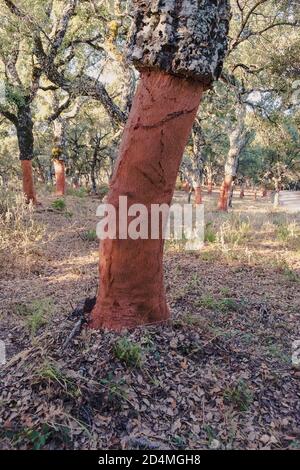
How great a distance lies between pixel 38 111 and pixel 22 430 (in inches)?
768

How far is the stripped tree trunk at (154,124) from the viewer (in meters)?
2.47

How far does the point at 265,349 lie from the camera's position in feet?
11.1

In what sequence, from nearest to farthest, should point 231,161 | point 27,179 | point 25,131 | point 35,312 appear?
point 35,312, point 25,131, point 27,179, point 231,161

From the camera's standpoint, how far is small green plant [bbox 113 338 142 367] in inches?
106

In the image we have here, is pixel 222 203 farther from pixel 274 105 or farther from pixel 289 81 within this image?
pixel 289 81

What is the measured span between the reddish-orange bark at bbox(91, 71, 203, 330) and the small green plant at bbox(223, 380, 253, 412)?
2.74 feet

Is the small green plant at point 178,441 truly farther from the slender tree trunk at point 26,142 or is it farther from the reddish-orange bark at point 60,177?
the reddish-orange bark at point 60,177

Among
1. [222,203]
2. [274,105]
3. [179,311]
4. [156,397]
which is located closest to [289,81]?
[274,105]

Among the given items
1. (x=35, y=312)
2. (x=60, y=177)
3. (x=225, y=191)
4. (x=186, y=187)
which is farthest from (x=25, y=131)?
(x=186, y=187)

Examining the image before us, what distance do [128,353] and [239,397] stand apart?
0.82 metres

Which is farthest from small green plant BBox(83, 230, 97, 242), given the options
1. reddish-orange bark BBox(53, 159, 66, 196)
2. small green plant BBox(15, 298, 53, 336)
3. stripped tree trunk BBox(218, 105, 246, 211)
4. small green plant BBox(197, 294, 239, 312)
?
reddish-orange bark BBox(53, 159, 66, 196)

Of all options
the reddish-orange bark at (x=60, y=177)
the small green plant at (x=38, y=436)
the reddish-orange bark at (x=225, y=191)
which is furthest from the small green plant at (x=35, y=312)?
the reddish-orange bark at (x=60, y=177)

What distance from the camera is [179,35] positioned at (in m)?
2.46

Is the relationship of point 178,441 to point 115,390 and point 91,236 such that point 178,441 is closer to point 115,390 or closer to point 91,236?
point 115,390
